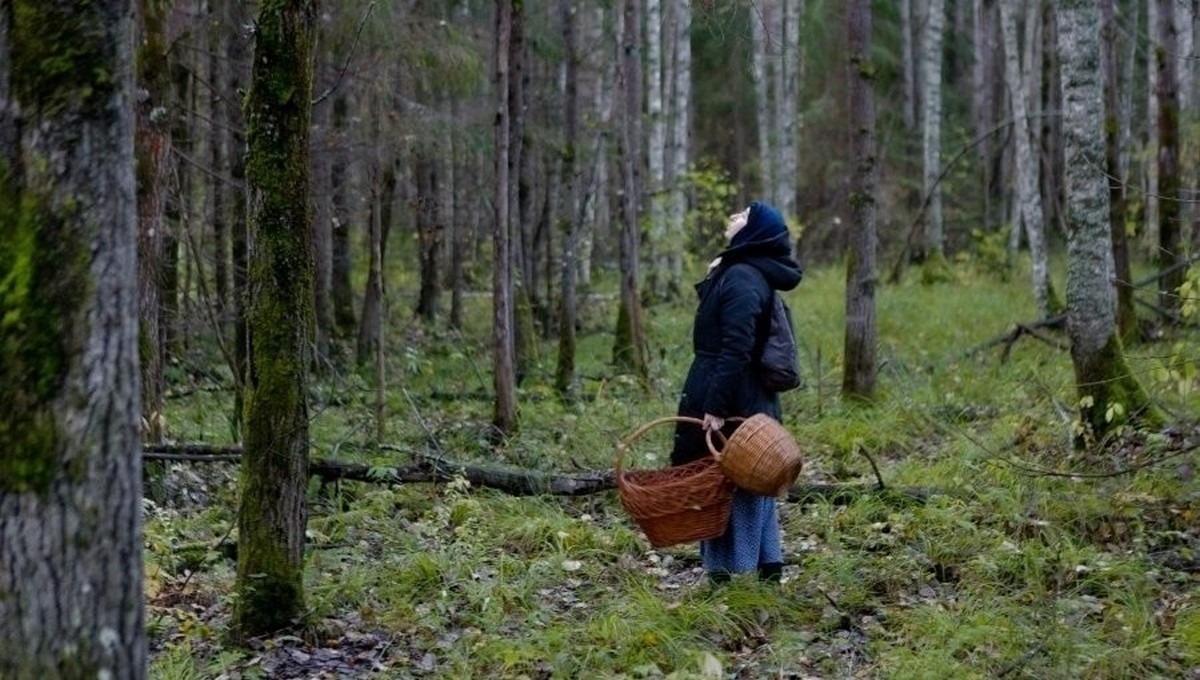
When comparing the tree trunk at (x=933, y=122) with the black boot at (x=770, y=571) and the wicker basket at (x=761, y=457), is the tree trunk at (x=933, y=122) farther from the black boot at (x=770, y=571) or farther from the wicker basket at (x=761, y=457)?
the wicker basket at (x=761, y=457)

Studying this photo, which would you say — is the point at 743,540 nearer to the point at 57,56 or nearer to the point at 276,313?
the point at 276,313

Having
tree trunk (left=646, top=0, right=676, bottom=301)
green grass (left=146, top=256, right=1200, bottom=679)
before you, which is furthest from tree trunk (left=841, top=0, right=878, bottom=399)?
tree trunk (left=646, top=0, right=676, bottom=301)

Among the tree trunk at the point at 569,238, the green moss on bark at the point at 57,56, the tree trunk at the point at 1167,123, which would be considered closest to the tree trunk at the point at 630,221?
the tree trunk at the point at 569,238

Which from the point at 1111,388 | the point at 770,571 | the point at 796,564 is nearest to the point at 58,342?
the point at 770,571

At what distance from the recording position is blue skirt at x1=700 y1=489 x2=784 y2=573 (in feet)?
21.5

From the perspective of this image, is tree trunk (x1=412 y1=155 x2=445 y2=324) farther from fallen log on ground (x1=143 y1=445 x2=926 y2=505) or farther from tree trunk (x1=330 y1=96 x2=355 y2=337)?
fallen log on ground (x1=143 y1=445 x2=926 y2=505)

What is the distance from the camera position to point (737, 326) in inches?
252

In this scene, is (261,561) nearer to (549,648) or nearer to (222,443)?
(549,648)

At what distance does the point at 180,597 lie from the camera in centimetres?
668

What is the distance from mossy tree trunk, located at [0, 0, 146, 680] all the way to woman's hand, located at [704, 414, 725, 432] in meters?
3.60

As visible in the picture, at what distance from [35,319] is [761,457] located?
12.3ft

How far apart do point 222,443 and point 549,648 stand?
219 inches

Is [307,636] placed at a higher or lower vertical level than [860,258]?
lower

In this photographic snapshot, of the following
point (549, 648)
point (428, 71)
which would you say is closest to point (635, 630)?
point (549, 648)
